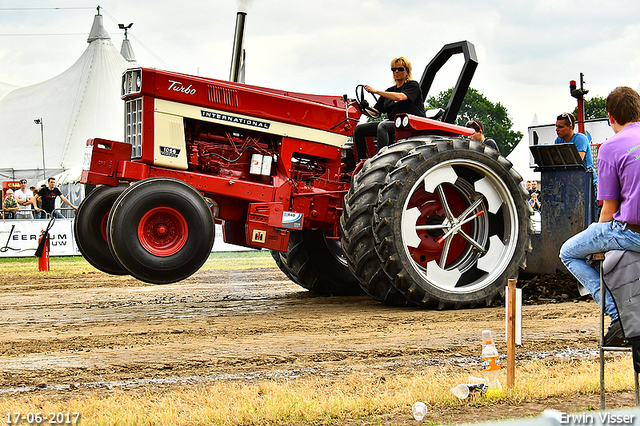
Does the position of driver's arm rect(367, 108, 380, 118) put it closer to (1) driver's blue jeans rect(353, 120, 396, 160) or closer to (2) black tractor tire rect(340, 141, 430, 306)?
(1) driver's blue jeans rect(353, 120, 396, 160)

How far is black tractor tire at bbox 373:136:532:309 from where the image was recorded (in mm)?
6129

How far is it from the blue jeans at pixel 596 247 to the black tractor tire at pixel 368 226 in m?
2.58

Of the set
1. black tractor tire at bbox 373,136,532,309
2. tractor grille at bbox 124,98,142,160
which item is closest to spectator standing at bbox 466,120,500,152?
black tractor tire at bbox 373,136,532,309

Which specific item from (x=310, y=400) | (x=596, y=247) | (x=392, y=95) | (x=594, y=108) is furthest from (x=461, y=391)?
(x=594, y=108)

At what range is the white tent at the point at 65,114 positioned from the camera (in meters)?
26.0

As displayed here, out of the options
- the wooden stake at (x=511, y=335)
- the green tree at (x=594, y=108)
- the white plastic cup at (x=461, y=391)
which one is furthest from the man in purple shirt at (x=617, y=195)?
the green tree at (x=594, y=108)

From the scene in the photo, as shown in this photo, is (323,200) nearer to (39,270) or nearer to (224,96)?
(224,96)

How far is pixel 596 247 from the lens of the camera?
3438mm

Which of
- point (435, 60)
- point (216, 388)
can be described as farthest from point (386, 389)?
point (435, 60)

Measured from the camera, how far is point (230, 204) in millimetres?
6879

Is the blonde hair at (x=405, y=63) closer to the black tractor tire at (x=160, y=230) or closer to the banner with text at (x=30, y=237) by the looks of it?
the black tractor tire at (x=160, y=230)

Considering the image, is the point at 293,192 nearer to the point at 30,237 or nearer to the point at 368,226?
the point at 368,226

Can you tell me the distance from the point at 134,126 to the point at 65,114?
22.0m

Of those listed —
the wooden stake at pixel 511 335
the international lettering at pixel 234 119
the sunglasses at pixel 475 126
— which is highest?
the sunglasses at pixel 475 126
